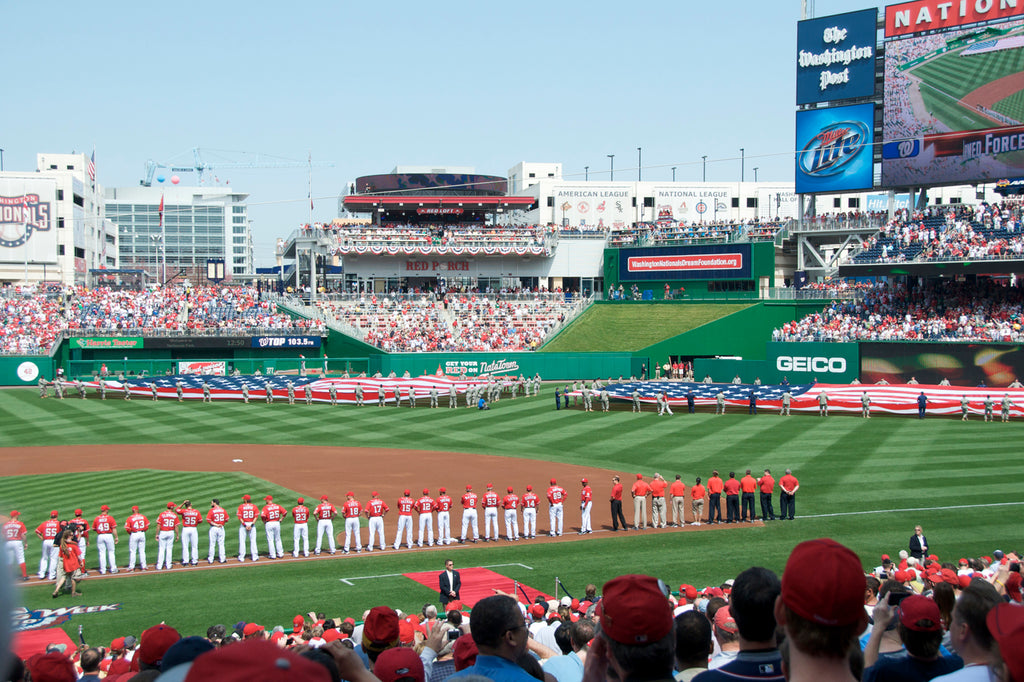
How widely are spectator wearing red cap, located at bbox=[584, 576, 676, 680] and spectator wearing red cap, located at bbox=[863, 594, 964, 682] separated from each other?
1.79 meters

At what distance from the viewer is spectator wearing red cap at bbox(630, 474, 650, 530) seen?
70.9ft

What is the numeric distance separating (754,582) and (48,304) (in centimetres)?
6377

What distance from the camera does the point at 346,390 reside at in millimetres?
46531

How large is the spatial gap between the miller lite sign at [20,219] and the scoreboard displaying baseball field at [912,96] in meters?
63.6

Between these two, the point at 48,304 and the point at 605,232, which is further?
the point at 605,232

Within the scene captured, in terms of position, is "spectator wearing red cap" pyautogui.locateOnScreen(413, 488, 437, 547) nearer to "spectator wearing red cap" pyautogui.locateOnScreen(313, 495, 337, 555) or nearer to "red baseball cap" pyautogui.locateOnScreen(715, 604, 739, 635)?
"spectator wearing red cap" pyautogui.locateOnScreen(313, 495, 337, 555)

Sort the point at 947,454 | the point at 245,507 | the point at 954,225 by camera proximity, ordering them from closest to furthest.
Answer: the point at 245,507, the point at 947,454, the point at 954,225

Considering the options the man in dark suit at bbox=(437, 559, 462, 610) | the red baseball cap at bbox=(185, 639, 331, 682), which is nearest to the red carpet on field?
the man in dark suit at bbox=(437, 559, 462, 610)

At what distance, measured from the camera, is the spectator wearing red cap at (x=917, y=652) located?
4965 mm

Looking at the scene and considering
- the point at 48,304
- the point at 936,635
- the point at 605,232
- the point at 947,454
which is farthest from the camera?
the point at 605,232

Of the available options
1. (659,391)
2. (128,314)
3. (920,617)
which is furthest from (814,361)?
(920,617)

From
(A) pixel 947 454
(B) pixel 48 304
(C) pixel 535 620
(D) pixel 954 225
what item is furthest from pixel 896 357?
(B) pixel 48 304

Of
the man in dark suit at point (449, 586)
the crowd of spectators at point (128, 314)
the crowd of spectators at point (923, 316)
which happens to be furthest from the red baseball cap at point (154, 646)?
the crowd of spectators at point (128, 314)

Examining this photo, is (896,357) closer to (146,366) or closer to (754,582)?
(146,366)
